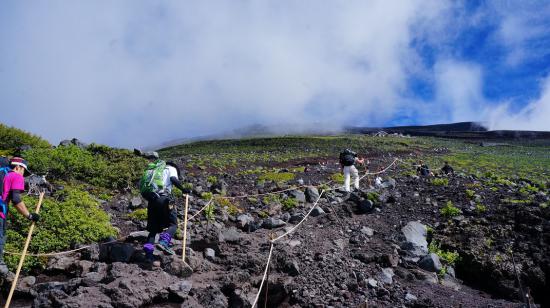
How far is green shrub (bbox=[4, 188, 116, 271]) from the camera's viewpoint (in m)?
Answer: 7.74

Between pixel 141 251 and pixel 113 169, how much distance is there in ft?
26.0

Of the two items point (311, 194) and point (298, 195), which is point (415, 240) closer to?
point (311, 194)

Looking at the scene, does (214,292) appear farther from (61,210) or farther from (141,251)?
(61,210)

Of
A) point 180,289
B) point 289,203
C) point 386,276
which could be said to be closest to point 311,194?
point 289,203

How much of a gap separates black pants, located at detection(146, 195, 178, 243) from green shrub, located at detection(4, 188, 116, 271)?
4.49ft

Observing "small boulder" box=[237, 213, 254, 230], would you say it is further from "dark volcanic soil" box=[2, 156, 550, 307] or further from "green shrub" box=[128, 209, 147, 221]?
"green shrub" box=[128, 209, 147, 221]

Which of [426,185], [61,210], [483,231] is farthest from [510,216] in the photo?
[61,210]

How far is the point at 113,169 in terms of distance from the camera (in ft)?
49.3

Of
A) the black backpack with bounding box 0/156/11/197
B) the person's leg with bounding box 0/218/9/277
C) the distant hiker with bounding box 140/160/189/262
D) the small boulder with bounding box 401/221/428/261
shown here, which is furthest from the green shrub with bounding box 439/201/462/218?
the black backpack with bounding box 0/156/11/197

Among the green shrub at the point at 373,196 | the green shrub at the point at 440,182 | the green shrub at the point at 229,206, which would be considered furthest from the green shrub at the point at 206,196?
the green shrub at the point at 440,182

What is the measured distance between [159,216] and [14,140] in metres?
14.9

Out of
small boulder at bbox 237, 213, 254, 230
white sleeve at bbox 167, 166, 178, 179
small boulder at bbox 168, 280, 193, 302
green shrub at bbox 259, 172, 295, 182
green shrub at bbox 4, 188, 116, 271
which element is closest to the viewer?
small boulder at bbox 168, 280, 193, 302

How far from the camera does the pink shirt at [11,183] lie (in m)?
7.09

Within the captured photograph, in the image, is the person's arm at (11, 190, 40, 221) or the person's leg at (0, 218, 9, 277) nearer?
the person's leg at (0, 218, 9, 277)
